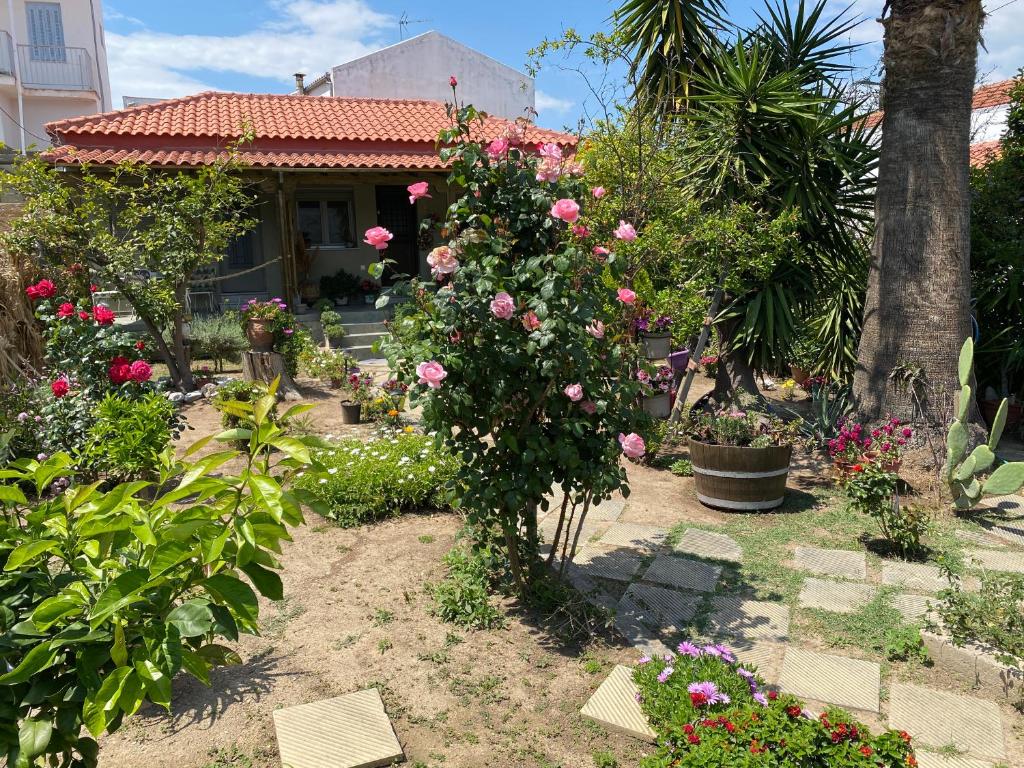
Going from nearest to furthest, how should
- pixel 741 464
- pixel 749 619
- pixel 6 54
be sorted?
pixel 749 619, pixel 741 464, pixel 6 54

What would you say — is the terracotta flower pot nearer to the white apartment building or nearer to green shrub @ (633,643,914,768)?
green shrub @ (633,643,914,768)

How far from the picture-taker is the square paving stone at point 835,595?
13.1ft

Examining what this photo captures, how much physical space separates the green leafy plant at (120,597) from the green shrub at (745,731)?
66.4 inches

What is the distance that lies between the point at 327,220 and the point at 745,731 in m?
15.4

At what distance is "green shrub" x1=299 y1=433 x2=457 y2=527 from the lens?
17.3 ft

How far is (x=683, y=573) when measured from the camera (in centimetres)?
446

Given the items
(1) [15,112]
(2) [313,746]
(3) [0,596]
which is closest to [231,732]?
(2) [313,746]

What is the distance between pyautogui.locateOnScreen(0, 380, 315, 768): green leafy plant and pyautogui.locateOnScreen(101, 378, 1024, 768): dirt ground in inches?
65.1

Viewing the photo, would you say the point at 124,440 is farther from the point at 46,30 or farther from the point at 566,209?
the point at 46,30

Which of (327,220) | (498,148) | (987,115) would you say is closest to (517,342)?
(498,148)

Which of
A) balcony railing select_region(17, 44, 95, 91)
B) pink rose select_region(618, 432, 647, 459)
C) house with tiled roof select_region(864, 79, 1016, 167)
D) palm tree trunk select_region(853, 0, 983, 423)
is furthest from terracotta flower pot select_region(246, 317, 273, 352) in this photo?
balcony railing select_region(17, 44, 95, 91)

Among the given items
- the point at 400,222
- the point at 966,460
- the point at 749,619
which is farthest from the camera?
the point at 400,222

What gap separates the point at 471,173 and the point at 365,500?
2744mm

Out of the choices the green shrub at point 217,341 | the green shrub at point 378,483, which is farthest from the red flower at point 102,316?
the green shrub at point 217,341
